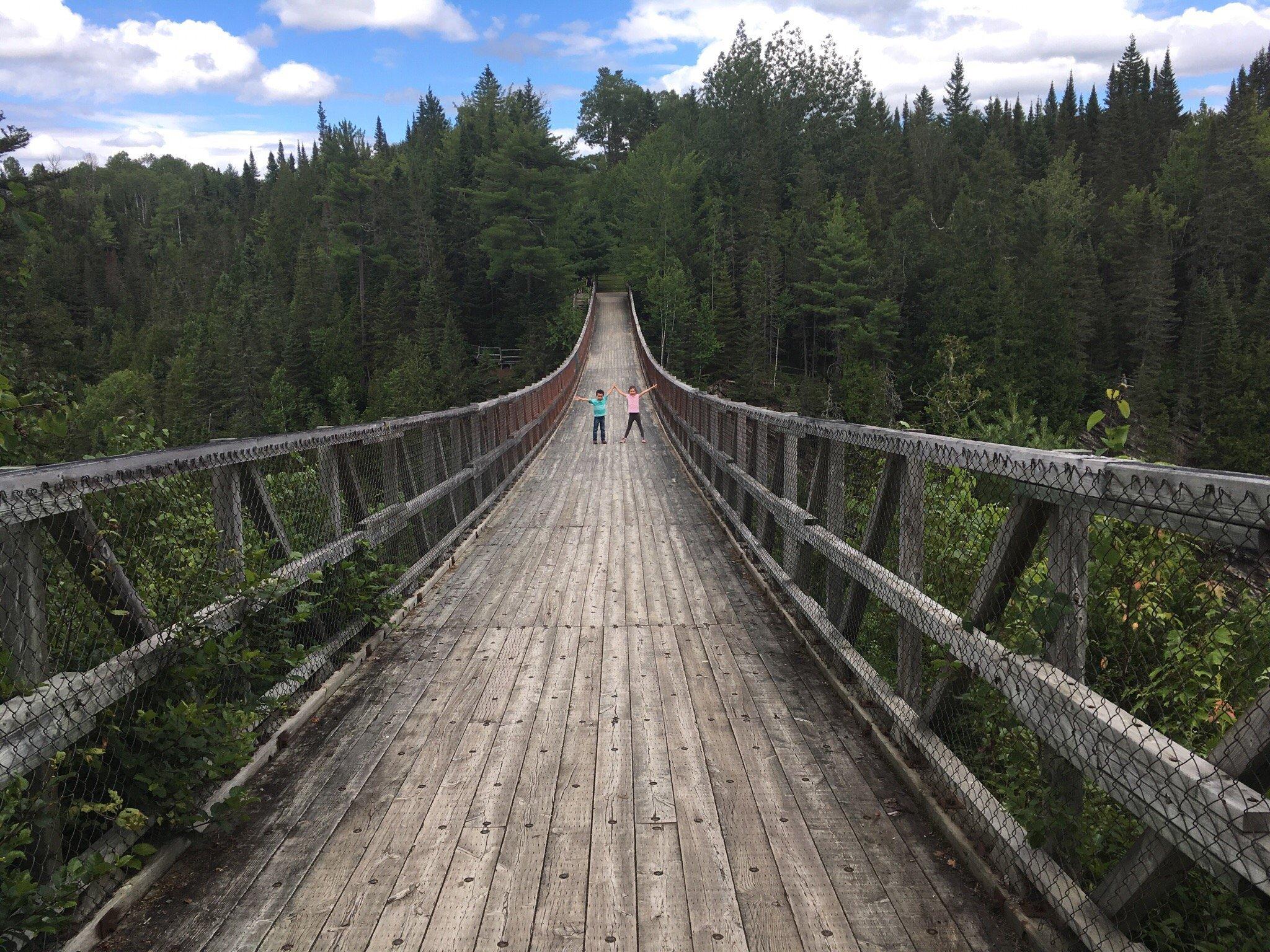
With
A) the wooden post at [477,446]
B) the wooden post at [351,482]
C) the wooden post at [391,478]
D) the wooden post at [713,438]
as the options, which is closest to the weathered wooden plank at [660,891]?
the wooden post at [351,482]

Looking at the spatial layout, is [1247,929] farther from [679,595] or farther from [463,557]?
[463,557]

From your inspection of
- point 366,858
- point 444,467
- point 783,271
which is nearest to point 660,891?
point 366,858

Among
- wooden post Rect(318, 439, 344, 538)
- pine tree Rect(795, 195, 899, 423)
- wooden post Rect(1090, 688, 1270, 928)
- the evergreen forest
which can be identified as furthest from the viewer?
pine tree Rect(795, 195, 899, 423)

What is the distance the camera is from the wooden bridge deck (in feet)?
10.5

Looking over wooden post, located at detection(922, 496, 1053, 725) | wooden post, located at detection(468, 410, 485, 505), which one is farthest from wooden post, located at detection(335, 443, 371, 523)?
wooden post, located at detection(468, 410, 485, 505)

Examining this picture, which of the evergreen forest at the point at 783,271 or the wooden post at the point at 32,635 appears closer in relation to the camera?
the wooden post at the point at 32,635

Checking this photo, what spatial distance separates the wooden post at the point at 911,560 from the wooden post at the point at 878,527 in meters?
0.15

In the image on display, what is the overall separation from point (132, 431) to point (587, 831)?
417 centimetres

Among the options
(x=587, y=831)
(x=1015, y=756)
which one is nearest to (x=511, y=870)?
(x=587, y=831)

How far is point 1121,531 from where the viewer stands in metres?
4.19

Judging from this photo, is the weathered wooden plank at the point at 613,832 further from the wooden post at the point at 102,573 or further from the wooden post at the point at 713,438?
the wooden post at the point at 713,438

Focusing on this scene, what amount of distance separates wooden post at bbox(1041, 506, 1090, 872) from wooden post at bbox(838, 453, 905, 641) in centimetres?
151

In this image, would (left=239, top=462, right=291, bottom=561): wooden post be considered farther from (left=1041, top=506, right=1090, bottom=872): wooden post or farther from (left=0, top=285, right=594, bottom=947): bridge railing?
(left=1041, top=506, right=1090, bottom=872): wooden post

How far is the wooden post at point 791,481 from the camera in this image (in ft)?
22.8
